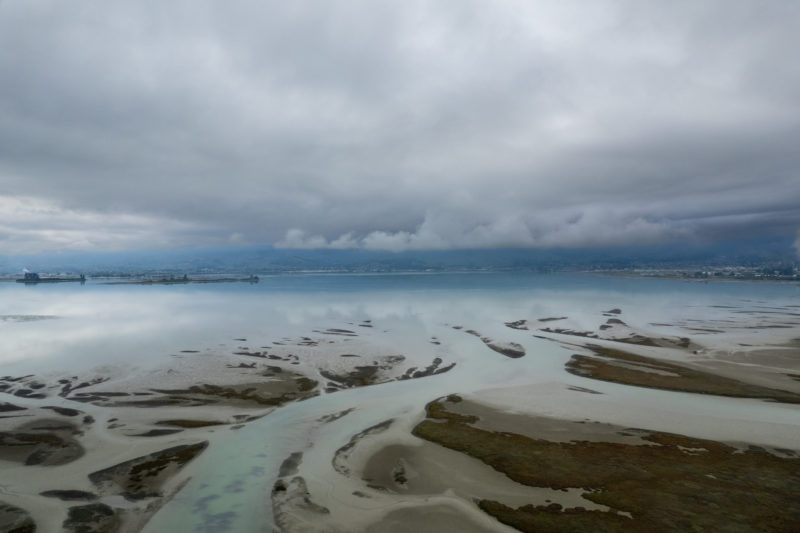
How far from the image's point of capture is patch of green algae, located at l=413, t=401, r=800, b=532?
15.0 m

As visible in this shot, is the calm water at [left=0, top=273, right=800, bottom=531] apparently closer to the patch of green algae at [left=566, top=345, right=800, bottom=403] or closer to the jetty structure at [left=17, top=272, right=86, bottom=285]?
the patch of green algae at [left=566, top=345, right=800, bottom=403]

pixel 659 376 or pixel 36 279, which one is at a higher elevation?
pixel 36 279

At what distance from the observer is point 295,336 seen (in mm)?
52719

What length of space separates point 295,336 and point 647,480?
137ft

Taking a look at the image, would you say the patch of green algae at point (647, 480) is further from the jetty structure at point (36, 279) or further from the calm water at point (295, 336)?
the jetty structure at point (36, 279)

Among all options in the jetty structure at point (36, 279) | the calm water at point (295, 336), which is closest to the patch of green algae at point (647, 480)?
the calm water at point (295, 336)

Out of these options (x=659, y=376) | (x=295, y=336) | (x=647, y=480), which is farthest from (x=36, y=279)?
(x=647, y=480)

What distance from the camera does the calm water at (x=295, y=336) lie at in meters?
18.3

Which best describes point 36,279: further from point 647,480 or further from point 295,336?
point 647,480

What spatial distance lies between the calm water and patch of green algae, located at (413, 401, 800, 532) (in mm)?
5320

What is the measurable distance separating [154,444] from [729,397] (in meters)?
36.4

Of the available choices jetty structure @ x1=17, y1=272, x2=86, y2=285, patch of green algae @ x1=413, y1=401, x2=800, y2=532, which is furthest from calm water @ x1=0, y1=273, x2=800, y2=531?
jetty structure @ x1=17, y1=272, x2=86, y2=285

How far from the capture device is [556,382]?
112ft

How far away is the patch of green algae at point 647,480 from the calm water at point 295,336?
5.32 metres
